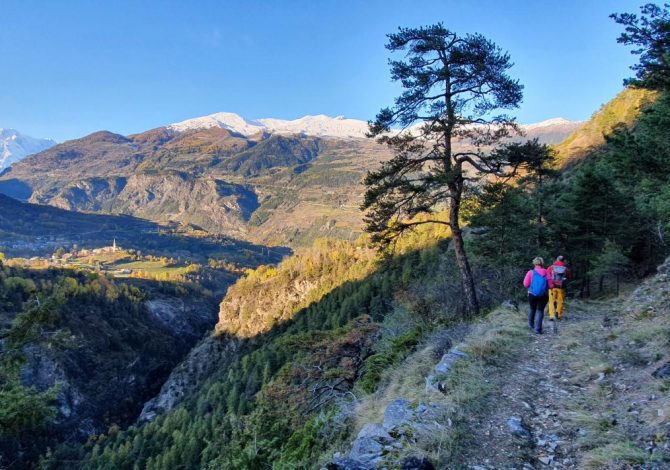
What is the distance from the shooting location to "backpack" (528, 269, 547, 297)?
1247 cm

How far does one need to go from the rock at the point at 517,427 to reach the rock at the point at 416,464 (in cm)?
159

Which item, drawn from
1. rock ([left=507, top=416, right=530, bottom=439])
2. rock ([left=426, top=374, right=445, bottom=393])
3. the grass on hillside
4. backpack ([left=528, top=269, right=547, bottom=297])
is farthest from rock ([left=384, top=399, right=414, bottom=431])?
backpack ([left=528, top=269, right=547, bottom=297])

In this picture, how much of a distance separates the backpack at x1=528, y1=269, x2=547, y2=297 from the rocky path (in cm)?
253

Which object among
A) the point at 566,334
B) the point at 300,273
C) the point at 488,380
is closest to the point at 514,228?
the point at 566,334

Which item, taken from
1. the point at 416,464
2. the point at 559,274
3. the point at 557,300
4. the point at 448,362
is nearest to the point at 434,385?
the point at 448,362

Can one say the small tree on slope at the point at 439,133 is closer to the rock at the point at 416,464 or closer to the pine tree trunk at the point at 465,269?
the pine tree trunk at the point at 465,269

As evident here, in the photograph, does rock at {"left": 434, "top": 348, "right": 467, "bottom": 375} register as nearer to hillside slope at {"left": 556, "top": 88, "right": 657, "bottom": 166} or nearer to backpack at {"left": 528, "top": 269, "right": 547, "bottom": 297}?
backpack at {"left": 528, "top": 269, "right": 547, "bottom": 297}

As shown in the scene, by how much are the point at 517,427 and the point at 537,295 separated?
22.3 feet

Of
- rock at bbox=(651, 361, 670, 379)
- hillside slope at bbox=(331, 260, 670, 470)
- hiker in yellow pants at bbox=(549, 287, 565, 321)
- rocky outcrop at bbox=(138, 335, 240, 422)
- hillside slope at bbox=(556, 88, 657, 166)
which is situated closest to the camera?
hillside slope at bbox=(331, 260, 670, 470)

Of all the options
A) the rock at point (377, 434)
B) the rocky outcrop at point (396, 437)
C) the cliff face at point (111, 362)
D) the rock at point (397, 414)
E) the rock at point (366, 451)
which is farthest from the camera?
the cliff face at point (111, 362)

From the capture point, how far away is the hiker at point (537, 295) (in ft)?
40.2

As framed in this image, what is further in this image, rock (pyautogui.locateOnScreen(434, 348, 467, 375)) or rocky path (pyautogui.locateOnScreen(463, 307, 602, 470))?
rock (pyautogui.locateOnScreen(434, 348, 467, 375))

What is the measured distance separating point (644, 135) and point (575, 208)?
9.96 m

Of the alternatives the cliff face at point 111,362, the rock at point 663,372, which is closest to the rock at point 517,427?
the rock at point 663,372
